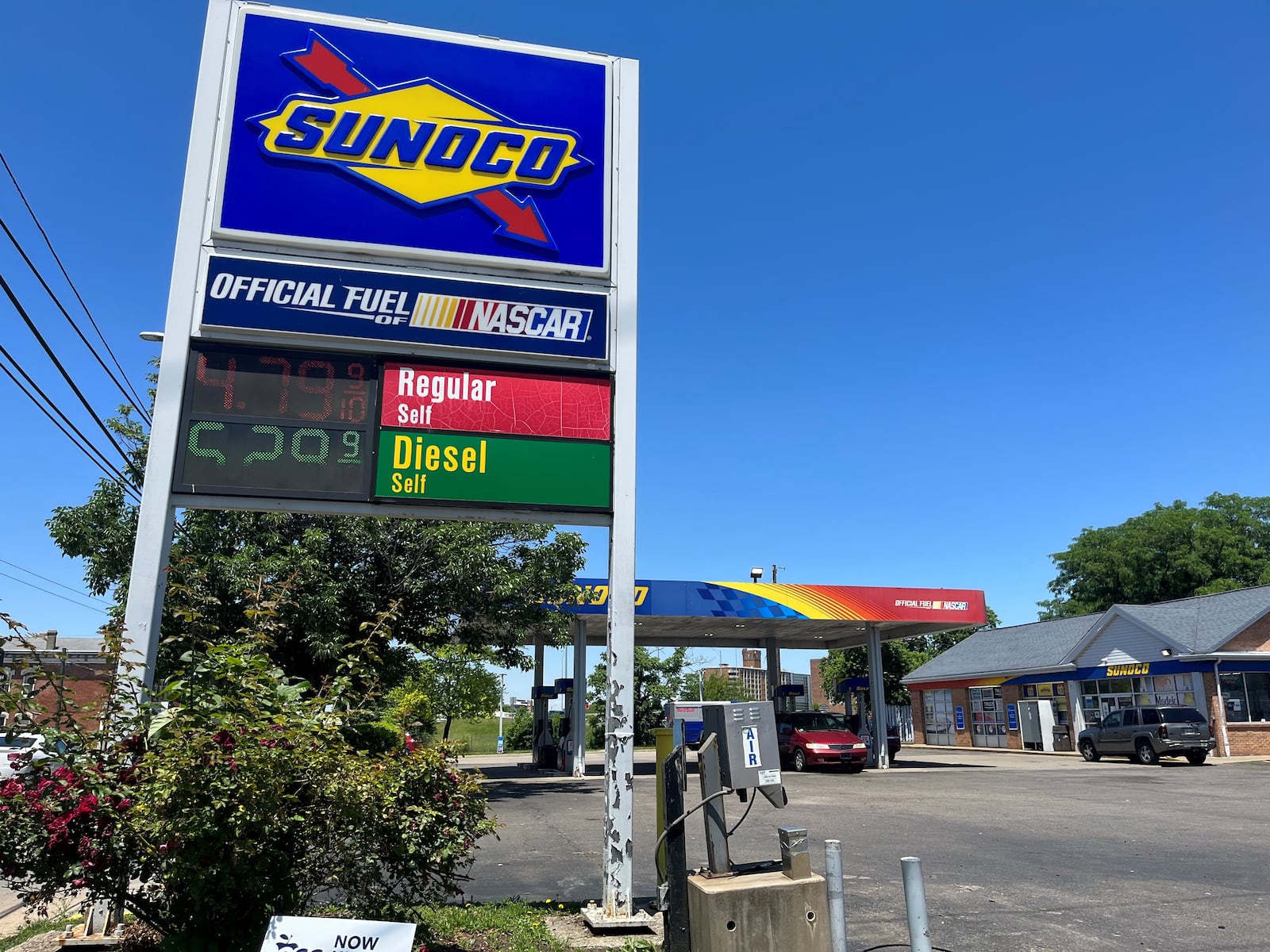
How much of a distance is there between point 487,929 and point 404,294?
5235 mm

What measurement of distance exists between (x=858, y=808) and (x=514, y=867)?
8020 millimetres

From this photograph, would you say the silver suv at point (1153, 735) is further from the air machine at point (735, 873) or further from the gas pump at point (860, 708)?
the air machine at point (735, 873)

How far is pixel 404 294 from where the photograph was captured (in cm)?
806

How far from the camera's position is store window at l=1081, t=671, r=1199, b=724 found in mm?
32263

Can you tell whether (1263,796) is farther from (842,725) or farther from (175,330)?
(175,330)

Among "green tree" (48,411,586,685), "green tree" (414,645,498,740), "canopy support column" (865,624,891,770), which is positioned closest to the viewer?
"green tree" (48,411,586,685)

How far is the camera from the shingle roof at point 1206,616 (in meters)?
31.2

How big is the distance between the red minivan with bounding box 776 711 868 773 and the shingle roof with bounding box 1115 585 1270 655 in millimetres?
13680

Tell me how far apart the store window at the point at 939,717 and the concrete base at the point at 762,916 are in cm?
4138

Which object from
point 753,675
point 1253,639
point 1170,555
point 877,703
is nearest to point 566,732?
point 877,703

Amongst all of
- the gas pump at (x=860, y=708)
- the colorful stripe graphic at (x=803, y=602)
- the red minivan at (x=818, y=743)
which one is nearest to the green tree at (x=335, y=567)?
the colorful stripe graphic at (x=803, y=602)

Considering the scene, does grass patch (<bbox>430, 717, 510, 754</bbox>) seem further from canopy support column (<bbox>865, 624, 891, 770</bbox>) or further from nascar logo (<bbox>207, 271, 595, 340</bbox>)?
nascar logo (<bbox>207, 271, 595, 340</bbox>)

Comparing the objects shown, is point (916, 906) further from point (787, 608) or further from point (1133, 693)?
point (1133, 693)

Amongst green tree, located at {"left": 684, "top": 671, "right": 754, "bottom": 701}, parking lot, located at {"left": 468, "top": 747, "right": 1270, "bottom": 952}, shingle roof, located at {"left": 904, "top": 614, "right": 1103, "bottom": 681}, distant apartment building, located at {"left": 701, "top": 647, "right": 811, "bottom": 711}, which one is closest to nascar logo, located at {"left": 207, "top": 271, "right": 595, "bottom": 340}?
parking lot, located at {"left": 468, "top": 747, "right": 1270, "bottom": 952}
